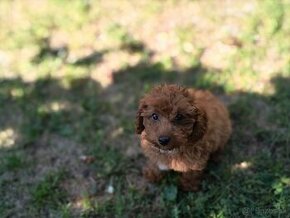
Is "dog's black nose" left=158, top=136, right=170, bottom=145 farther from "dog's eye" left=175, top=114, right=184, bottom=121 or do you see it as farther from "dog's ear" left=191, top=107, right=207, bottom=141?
"dog's ear" left=191, top=107, right=207, bottom=141

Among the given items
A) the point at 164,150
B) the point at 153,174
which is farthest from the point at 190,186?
the point at 164,150

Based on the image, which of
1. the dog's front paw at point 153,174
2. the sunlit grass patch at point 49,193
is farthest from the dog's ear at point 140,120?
the sunlit grass patch at point 49,193

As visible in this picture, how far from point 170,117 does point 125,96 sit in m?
1.89

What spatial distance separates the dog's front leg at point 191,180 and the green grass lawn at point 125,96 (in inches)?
2.7

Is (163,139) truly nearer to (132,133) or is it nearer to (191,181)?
(191,181)

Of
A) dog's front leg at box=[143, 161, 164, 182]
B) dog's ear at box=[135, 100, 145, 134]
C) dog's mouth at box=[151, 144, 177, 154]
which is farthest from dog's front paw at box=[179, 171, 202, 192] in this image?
dog's ear at box=[135, 100, 145, 134]

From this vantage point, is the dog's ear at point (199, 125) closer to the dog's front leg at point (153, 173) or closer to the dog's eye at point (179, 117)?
the dog's eye at point (179, 117)

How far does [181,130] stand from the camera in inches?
178

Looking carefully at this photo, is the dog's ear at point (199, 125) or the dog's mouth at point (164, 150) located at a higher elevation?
the dog's ear at point (199, 125)

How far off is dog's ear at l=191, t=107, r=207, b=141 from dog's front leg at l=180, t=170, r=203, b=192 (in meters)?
0.52

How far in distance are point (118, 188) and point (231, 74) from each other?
2.07 metres

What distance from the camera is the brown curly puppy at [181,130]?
446 centimetres

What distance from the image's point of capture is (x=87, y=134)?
231 inches

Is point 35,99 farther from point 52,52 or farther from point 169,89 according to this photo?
point 169,89
